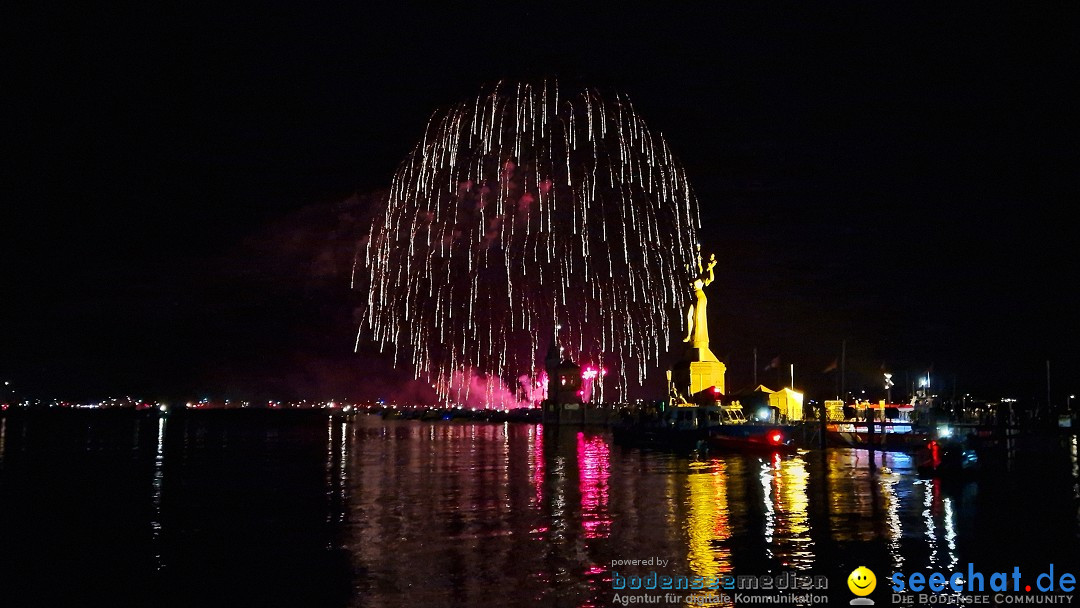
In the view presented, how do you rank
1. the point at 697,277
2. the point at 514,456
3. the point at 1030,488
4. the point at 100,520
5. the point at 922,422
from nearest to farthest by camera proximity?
the point at 100,520
the point at 1030,488
the point at 514,456
the point at 922,422
the point at 697,277

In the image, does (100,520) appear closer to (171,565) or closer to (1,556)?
(1,556)

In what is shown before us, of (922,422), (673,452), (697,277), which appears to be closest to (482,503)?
(673,452)

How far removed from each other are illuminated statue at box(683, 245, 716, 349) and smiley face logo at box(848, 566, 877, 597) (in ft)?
192

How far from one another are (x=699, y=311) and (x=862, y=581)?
59.6m

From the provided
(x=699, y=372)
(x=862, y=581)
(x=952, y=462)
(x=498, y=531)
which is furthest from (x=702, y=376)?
(x=862, y=581)

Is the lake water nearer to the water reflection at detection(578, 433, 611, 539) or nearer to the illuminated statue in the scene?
the water reflection at detection(578, 433, 611, 539)

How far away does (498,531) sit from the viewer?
72.2ft

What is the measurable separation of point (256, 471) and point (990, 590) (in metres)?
33.9

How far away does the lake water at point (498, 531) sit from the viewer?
16.6m

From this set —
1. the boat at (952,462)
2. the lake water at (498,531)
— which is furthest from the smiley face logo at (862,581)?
the boat at (952,462)

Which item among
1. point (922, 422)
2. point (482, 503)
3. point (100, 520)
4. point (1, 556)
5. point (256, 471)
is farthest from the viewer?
point (922, 422)

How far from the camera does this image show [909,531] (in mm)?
21281

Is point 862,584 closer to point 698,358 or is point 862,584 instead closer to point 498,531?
point 498,531

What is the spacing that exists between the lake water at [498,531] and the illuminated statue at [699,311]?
1359 inches
